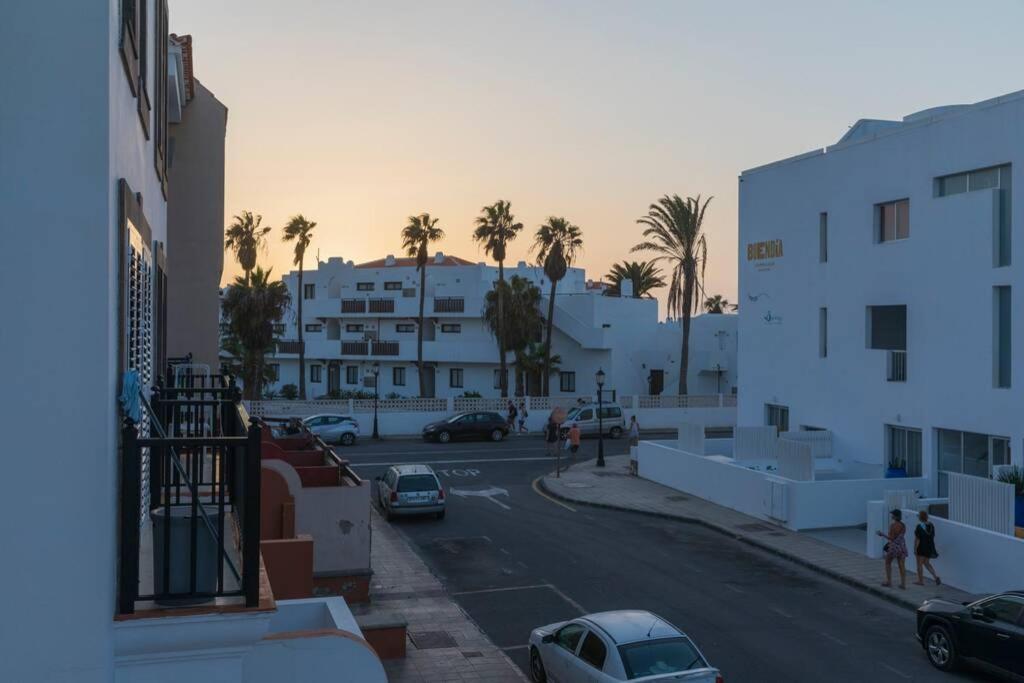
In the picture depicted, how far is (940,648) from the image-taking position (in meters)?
14.6

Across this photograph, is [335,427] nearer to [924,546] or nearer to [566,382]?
[566,382]

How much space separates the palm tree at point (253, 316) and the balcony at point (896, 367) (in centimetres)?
3296

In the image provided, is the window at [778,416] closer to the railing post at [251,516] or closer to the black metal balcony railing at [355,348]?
the railing post at [251,516]

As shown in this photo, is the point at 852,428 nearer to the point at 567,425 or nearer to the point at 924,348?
the point at 924,348

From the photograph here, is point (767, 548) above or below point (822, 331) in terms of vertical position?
below

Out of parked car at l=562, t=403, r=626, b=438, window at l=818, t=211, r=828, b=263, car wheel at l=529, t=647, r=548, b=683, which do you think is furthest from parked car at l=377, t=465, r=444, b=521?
parked car at l=562, t=403, r=626, b=438

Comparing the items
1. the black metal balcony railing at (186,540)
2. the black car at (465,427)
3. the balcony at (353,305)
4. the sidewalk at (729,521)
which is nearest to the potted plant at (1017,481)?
the sidewalk at (729,521)

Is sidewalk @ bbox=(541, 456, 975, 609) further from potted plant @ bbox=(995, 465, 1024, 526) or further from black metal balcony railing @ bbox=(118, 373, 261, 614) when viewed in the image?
black metal balcony railing @ bbox=(118, 373, 261, 614)

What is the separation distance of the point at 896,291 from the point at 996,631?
15.9m

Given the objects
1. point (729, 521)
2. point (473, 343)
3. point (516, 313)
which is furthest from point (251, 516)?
point (473, 343)

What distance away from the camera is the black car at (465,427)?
46.2m

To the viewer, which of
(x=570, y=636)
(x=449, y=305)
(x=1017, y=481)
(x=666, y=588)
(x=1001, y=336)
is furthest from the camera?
(x=449, y=305)

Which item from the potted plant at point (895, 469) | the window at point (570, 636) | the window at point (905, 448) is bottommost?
the window at point (570, 636)

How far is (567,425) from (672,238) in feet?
41.9
